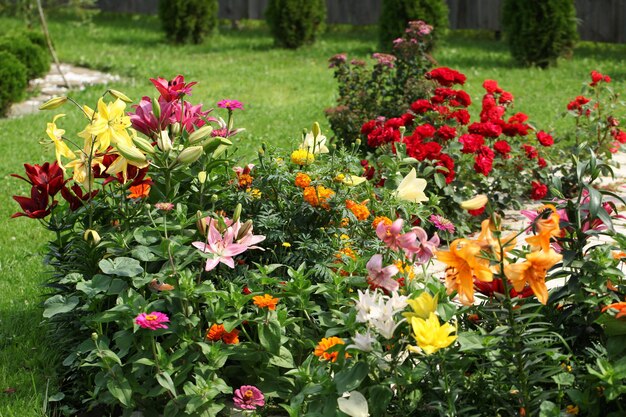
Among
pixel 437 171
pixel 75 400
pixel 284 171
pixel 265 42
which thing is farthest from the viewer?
pixel 265 42

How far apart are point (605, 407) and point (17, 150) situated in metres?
5.77

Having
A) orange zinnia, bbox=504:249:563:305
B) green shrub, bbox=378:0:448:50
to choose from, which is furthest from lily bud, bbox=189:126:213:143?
green shrub, bbox=378:0:448:50

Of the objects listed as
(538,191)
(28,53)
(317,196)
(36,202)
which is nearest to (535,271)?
(317,196)

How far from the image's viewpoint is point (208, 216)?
10.8 feet

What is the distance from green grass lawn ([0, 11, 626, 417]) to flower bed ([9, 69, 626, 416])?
258 mm

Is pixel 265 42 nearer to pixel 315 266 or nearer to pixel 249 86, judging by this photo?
pixel 249 86

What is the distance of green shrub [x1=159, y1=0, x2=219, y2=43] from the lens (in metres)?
14.0

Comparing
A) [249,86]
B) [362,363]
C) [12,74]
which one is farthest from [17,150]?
[362,363]

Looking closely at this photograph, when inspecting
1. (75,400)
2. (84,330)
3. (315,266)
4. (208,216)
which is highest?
(208,216)

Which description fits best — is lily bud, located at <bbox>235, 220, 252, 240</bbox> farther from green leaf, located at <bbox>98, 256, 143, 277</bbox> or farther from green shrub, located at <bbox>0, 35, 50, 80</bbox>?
green shrub, located at <bbox>0, 35, 50, 80</bbox>

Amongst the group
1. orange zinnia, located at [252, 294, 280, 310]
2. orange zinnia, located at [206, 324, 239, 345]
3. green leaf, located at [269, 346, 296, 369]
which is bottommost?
green leaf, located at [269, 346, 296, 369]

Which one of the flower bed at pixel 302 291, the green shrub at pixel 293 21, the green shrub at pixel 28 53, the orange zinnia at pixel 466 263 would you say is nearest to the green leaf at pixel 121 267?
the flower bed at pixel 302 291

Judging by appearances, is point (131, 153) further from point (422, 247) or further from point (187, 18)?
point (187, 18)

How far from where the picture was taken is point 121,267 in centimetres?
308
